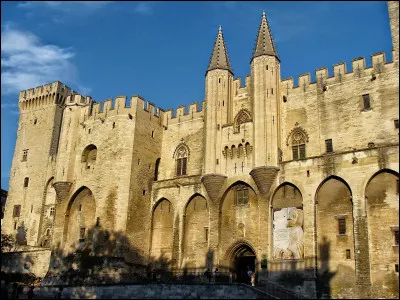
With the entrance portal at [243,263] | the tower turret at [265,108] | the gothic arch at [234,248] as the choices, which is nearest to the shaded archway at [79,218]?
the gothic arch at [234,248]

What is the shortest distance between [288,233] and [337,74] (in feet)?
35.8

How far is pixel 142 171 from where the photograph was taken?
36.9m

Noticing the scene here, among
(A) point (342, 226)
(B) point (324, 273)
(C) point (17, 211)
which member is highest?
(C) point (17, 211)

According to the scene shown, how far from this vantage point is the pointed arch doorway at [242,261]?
32500 millimetres

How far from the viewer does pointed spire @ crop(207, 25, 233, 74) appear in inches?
1453

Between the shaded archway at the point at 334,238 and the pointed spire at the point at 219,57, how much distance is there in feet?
39.4

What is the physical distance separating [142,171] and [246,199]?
8.27m

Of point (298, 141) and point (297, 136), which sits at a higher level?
point (297, 136)

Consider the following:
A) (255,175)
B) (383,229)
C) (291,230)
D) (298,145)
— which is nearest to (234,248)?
(291,230)

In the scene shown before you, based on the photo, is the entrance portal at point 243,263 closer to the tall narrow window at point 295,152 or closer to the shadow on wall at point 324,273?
the shadow on wall at point 324,273

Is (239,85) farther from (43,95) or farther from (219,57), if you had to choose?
(43,95)

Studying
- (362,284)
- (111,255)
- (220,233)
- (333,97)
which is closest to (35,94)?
(111,255)

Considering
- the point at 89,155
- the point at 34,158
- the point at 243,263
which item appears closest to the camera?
the point at 243,263

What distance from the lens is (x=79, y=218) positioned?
37.0 meters
